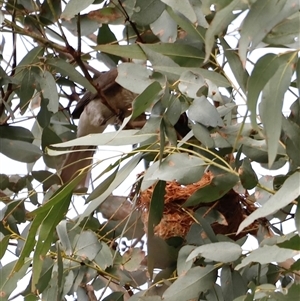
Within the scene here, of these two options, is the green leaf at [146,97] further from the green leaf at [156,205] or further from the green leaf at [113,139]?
the green leaf at [156,205]

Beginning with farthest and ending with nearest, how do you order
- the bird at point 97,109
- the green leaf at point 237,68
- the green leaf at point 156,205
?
the bird at point 97,109 < the green leaf at point 156,205 < the green leaf at point 237,68

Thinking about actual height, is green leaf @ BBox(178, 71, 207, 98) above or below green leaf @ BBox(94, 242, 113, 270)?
above

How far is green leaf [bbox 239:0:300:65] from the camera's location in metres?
0.72

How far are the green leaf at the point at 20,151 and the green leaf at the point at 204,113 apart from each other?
0.56 metres

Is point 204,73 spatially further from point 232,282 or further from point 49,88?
point 49,88

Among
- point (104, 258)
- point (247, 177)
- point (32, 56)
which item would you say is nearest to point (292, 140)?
point (247, 177)

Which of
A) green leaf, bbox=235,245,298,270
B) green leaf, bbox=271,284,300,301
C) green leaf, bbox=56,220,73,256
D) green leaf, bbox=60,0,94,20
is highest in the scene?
green leaf, bbox=60,0,94,20

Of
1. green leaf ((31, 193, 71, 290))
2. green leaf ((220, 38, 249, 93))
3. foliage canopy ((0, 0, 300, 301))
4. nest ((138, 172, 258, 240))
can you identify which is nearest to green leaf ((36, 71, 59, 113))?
foliage canopy ((0, 0, 300, 301))

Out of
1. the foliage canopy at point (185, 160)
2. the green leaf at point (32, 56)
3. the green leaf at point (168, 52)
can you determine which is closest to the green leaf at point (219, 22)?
the foliage canopy at point (185, 160)

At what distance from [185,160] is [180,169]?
0.05 feet

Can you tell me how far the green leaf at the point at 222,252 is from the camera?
2.96 feet

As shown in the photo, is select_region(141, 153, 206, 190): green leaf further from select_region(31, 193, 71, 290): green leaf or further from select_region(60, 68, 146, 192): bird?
select_region(60, 68, 146, 192): bird

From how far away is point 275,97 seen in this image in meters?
0.76

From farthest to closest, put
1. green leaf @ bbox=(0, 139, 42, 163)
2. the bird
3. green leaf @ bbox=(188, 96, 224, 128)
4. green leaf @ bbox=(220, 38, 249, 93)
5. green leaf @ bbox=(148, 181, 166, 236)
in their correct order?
the bird → green leaf @ bbox=(0, 139, 42, 163) → green leaf @ bbox=(148, 181, 166, 236) → green leaf @ bbox=(188, 96, 224, 128) → green leaf @ bbox=(220, 38, 249, 93)
